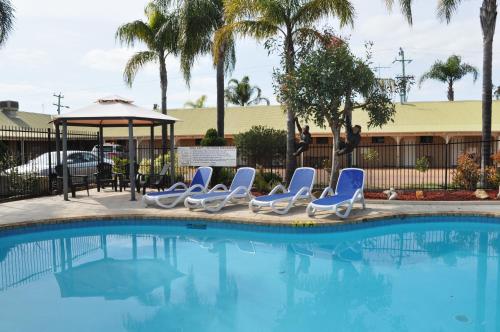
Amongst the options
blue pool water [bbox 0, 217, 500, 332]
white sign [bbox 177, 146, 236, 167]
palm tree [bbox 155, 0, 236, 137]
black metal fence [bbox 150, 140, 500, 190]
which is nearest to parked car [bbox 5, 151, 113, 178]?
black metal fence [bbox 150, 140, 500, 190]

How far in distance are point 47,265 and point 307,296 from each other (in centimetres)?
466

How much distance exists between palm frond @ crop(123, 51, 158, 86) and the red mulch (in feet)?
39.2

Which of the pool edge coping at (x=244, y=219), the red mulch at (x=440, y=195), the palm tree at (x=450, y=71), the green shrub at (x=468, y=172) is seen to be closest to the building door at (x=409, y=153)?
the palm tree at (x=450, y=71)

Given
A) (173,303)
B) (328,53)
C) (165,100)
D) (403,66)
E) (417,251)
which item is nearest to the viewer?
(173,303)

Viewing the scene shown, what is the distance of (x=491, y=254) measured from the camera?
26.8 feet

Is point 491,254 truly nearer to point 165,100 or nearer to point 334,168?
point 334,168

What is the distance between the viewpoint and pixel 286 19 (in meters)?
12.8

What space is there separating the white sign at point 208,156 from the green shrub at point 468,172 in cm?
698

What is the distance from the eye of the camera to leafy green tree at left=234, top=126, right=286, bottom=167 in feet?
53.0

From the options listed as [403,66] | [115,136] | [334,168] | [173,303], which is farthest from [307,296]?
[403,66]

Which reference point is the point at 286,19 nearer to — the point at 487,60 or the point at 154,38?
the point at 487,60

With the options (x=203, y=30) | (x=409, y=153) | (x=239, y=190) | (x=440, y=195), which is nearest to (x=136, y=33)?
(x=203, y=30)

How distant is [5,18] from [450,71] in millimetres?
31089

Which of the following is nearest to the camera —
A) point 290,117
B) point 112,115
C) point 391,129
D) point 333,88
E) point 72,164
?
point 333,88
